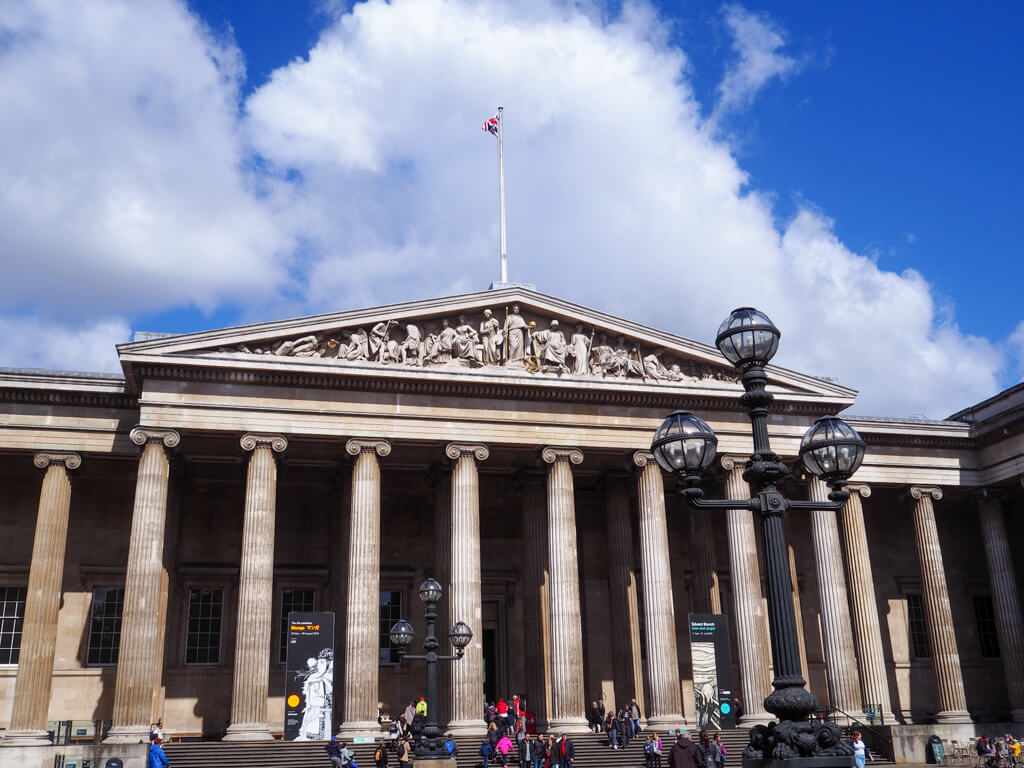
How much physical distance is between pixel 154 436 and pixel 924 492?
26.9 m

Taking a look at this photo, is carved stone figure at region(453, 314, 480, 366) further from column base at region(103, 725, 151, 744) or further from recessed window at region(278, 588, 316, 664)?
column base at region(103, 725, 151, 744)

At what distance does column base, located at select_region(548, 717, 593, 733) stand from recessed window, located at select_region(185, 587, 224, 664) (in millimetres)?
11834

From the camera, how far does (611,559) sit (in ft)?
110

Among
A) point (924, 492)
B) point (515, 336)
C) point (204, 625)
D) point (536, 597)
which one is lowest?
point (204, 625)

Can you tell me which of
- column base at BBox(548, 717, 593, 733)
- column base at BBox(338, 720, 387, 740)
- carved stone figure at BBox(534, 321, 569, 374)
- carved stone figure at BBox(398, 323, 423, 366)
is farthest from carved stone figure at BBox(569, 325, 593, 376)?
column base at BBox(338, 720, 387, 740)

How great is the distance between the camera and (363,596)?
27.8 metres

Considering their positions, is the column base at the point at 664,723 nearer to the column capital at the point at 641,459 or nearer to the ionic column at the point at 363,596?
the column capital at the point at 641,459

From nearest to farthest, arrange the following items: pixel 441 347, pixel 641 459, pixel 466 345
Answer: pixel 441 347
pixel 466 345
pixel 641 459

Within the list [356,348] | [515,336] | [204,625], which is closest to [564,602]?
[515,336]

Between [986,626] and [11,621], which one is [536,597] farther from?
[986,626]

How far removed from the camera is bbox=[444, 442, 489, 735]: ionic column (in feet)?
90.4

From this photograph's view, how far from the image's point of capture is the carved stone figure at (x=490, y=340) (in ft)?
101

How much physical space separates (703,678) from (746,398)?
855 inches

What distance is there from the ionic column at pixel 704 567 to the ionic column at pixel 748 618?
8.58ft
